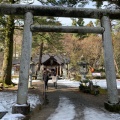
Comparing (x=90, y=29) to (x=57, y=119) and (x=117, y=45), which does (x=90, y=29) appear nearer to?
(x=57, y=119)

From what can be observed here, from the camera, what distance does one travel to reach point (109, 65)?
9.02 metres

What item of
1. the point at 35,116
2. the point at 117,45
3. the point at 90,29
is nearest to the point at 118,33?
the point at 117,45

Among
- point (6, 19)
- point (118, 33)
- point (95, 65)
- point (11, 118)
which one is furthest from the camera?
point (95, 65)

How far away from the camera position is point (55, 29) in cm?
923

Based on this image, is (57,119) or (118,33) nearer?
(57,119)

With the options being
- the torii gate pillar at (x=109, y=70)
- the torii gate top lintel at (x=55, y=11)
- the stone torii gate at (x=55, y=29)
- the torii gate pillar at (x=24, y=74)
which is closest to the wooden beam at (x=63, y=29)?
the stone torii gate at (x=55, y=29)

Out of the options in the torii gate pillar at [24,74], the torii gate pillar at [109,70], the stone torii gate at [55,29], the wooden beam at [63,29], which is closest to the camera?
the torii gate pillar at [24,74]

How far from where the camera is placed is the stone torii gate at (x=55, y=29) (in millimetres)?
8555

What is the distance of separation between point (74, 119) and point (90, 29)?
13.2 ft

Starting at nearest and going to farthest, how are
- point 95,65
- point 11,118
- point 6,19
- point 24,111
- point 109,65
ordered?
point 11,118
point 24,111
point 109,65
point 6,19
point 95,65

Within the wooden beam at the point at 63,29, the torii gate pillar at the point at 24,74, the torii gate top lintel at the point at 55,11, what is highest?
the torii gate top lintel at the point at 55,11

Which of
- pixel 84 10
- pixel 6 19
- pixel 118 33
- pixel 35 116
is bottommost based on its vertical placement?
pixel 35 116

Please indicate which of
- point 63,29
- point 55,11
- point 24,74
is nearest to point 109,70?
point 63,29

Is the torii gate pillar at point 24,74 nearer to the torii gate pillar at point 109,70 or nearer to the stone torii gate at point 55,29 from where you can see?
the stone torii gate at point 55,29
